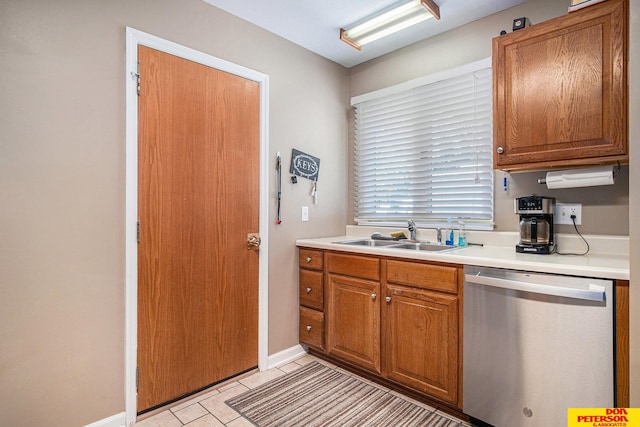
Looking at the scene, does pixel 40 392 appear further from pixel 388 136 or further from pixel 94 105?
pixel 388 136

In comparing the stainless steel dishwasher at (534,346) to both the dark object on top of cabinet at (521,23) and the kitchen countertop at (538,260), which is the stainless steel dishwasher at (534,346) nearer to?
the kitchen countertop at (538,260)

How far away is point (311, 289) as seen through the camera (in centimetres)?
264

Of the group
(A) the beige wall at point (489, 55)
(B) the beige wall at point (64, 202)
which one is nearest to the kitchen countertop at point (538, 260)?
(A) the beige wall at point (489, 55)

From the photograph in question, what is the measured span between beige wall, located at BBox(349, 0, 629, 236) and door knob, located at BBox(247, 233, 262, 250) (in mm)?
1726

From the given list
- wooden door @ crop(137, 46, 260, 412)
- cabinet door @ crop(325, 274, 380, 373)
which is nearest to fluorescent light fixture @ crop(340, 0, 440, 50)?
wooden door @ crop(137, 46, 260, 412)

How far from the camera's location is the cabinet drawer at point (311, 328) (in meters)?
2.56

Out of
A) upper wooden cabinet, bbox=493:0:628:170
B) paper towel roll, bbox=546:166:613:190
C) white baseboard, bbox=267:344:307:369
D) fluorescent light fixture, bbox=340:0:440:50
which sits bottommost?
white baseboard, bbox=267:344:307:369

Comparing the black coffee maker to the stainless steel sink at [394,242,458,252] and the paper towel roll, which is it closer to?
the paper towel roll

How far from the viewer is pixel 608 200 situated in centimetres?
189

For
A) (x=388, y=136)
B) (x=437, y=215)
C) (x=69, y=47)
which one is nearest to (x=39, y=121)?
(x=69, y=47)

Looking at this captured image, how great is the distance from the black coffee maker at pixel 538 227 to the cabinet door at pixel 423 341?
0.58m

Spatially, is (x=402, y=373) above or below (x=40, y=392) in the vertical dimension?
below

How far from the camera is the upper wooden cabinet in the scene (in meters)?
1.59

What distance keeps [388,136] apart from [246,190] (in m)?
1.36
